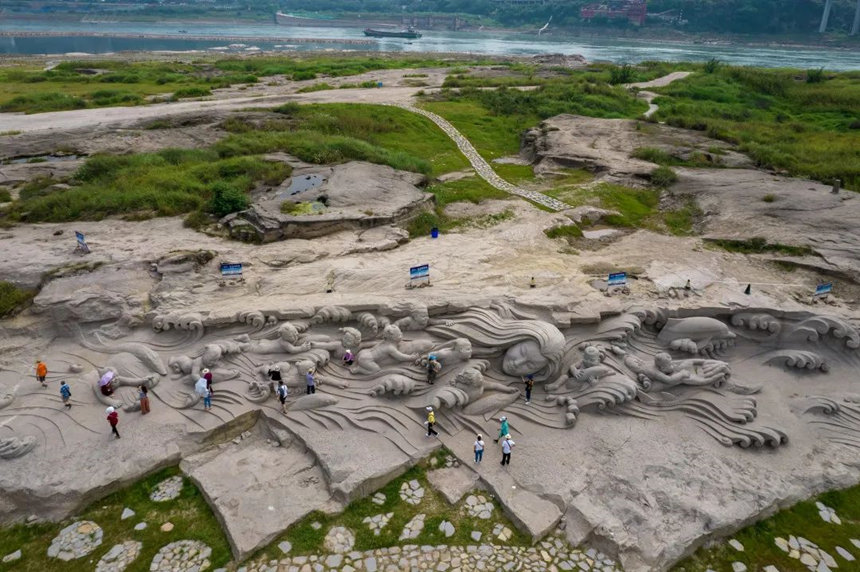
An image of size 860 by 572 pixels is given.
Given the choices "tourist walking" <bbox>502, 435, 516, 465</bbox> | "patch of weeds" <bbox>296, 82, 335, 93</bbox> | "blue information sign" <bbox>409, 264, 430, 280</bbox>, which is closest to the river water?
"patch of weeds" <bbox>296, 82, 335, 93</bbox>

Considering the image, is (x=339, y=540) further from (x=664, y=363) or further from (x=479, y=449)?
(x=664, y=363)

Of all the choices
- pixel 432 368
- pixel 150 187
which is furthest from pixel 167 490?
pixel 150 187

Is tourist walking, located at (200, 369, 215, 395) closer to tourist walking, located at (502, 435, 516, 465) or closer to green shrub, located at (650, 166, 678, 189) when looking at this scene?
tourist walking, located at (502, 435, 516, 465)

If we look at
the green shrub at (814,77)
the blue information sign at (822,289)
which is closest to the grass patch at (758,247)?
the blue information sign at (822,289)

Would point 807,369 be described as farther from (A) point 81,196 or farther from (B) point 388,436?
(A) point 81,196

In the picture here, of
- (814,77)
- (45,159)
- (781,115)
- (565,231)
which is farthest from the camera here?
(814,77)
